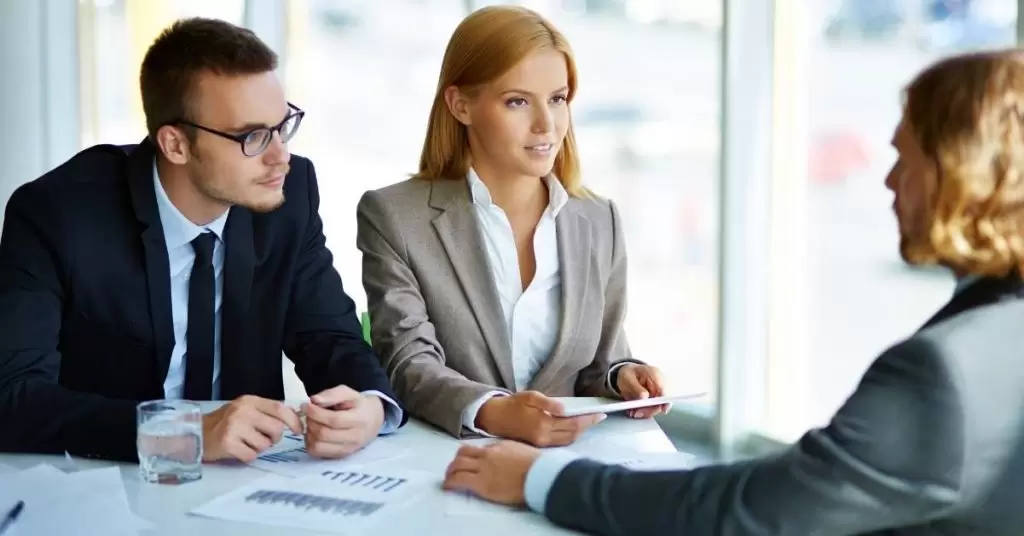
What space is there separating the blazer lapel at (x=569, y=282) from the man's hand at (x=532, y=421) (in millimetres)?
433

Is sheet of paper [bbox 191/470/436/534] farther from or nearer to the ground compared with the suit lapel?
nearer to the ground

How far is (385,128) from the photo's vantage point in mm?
4855

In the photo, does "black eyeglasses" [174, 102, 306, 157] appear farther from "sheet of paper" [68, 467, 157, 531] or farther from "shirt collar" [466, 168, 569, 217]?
"sheet of paper" [68, 467, 157, 531]

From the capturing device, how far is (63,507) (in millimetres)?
1325

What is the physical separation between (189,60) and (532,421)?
0.99 m

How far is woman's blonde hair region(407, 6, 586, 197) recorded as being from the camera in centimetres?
222

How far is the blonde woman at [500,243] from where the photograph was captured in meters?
2.21

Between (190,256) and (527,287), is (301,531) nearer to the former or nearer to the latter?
(190,256)

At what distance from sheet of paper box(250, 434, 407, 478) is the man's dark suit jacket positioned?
20 centimetres

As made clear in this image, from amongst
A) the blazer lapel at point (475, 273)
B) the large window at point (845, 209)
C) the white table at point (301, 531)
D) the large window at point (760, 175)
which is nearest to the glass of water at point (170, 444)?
the white table at point (301, 531)

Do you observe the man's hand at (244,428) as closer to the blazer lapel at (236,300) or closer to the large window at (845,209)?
the blazer lapel at (236,300)

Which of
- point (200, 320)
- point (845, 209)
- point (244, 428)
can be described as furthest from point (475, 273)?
point (845, 209)

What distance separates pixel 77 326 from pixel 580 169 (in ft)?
3.68

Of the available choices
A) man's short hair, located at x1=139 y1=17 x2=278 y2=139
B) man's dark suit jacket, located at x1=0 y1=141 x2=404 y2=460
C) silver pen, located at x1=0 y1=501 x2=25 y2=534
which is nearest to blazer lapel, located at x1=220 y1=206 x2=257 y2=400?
man's dark suit jacket, located at x1=0 y1=141 x2=404 y2=460
